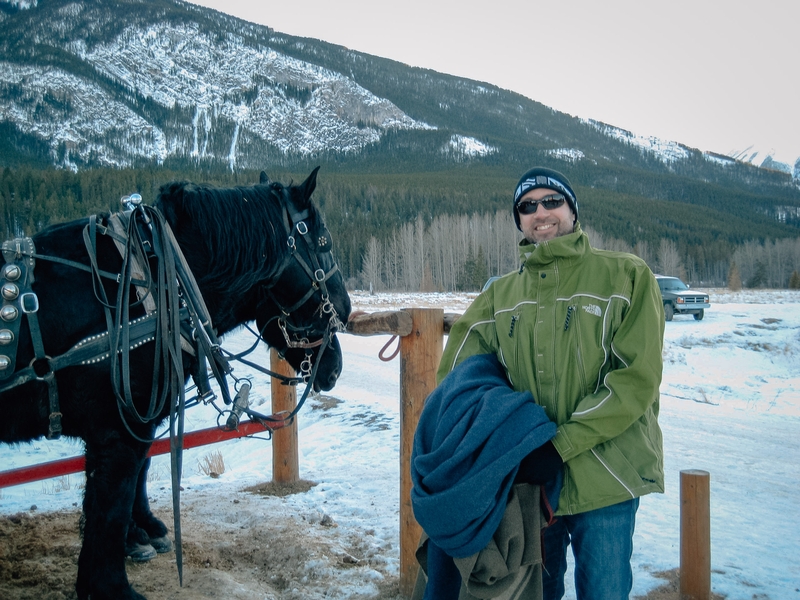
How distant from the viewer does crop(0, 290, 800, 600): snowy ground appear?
2861 mm

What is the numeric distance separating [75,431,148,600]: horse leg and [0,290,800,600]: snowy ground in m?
0.92

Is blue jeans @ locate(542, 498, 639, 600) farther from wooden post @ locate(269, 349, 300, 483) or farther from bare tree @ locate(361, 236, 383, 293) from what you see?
bare tree @ locate(361, 236, 383, 293)

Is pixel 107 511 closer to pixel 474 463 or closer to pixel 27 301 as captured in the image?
pixel 27 301

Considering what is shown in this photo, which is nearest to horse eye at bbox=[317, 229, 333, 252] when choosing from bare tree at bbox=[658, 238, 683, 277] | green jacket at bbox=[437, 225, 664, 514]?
green jacket at bbox=[437, 225, 664, 514]

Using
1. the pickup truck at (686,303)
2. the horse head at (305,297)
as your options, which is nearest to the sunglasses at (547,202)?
the horse head at (305,297)

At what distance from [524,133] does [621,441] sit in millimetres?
192046

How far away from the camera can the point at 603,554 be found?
1.66 metres

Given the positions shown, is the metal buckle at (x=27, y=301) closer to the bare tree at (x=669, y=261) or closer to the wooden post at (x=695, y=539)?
the wooden post at (x=695, y=539)

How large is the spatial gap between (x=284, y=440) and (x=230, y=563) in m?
1.39

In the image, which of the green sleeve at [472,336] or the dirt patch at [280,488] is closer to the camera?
the green sleeve at [472,336]

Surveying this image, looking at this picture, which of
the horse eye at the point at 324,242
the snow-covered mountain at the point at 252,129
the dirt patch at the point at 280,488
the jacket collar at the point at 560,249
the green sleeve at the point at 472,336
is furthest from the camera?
the snow-covered mountain at the point at 252,129

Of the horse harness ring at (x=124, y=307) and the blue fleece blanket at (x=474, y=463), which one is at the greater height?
the horse harness ring at (x=124, y=307)

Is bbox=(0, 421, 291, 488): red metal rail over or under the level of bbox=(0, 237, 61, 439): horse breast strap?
under

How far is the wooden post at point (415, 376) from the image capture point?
264 centimetres
